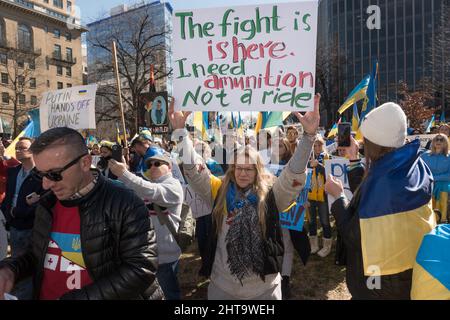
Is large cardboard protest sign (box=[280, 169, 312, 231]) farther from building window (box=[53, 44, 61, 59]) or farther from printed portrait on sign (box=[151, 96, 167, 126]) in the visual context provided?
building window (box=[53, 44, 61, 59])

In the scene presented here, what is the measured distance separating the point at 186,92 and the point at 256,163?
771mm

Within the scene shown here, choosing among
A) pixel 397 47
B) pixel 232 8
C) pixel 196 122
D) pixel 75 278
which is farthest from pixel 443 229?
pixel 397 47

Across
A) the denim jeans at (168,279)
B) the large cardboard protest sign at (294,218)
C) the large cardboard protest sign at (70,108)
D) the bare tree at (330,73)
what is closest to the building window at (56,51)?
the bare tree at (330,73)

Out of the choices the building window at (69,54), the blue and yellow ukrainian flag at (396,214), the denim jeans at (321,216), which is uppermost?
the building window at (69,54)

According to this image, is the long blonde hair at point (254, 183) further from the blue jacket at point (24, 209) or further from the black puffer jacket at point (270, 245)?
the blue jacket at point (24, 209)

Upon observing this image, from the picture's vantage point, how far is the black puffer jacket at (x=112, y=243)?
1626 millimetres

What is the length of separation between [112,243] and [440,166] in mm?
5815

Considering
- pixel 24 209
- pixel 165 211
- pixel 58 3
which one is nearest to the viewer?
pixel 165 211

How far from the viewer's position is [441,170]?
5.74 m

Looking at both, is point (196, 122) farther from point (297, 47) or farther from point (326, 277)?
point (297, 47)

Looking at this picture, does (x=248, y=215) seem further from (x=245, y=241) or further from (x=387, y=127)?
(x=387, y=127)

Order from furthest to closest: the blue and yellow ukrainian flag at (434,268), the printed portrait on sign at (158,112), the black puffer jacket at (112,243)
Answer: the printed portrait on sign at (158,112)
the black puffer jacket at (112,243)
the blue and yellow ukrainian flag at (434,268)

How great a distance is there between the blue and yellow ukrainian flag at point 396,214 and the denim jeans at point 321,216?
356cm

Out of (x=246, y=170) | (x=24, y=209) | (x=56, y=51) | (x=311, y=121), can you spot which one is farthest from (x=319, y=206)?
(x=56, y=51)
